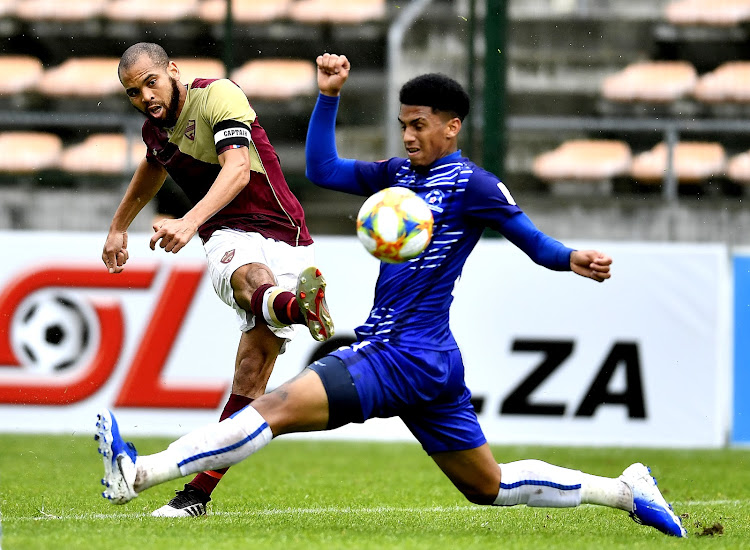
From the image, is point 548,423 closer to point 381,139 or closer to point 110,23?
point 381,139

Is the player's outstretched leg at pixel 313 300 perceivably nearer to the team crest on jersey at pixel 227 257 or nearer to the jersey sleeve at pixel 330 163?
the jersey sleeve at pixel 330 163

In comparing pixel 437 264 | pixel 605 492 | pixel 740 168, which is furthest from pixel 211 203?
pixel 740 168

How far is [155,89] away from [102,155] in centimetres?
497

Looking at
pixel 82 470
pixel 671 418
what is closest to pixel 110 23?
pixel 82 470

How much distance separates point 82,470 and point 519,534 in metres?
3.77

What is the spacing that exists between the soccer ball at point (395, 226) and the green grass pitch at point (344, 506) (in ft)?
3.88

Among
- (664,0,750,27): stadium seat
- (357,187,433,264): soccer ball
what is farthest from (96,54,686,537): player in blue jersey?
(664,0,750,27): stadium seat

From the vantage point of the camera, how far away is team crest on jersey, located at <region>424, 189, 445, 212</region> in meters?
5.09

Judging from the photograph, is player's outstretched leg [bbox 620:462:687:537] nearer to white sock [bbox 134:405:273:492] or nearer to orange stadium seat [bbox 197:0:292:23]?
white sock [bbox 134:405:273:492]

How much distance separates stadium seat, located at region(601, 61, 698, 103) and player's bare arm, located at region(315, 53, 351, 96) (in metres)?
6.11

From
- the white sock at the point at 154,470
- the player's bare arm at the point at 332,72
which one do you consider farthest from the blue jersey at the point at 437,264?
the white sock at the point at 154,470

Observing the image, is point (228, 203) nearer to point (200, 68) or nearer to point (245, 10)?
point (200, 68)

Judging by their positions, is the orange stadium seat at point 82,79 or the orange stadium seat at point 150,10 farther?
the orange stadium seat at point 150,10

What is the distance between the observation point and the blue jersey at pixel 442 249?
197 inches
